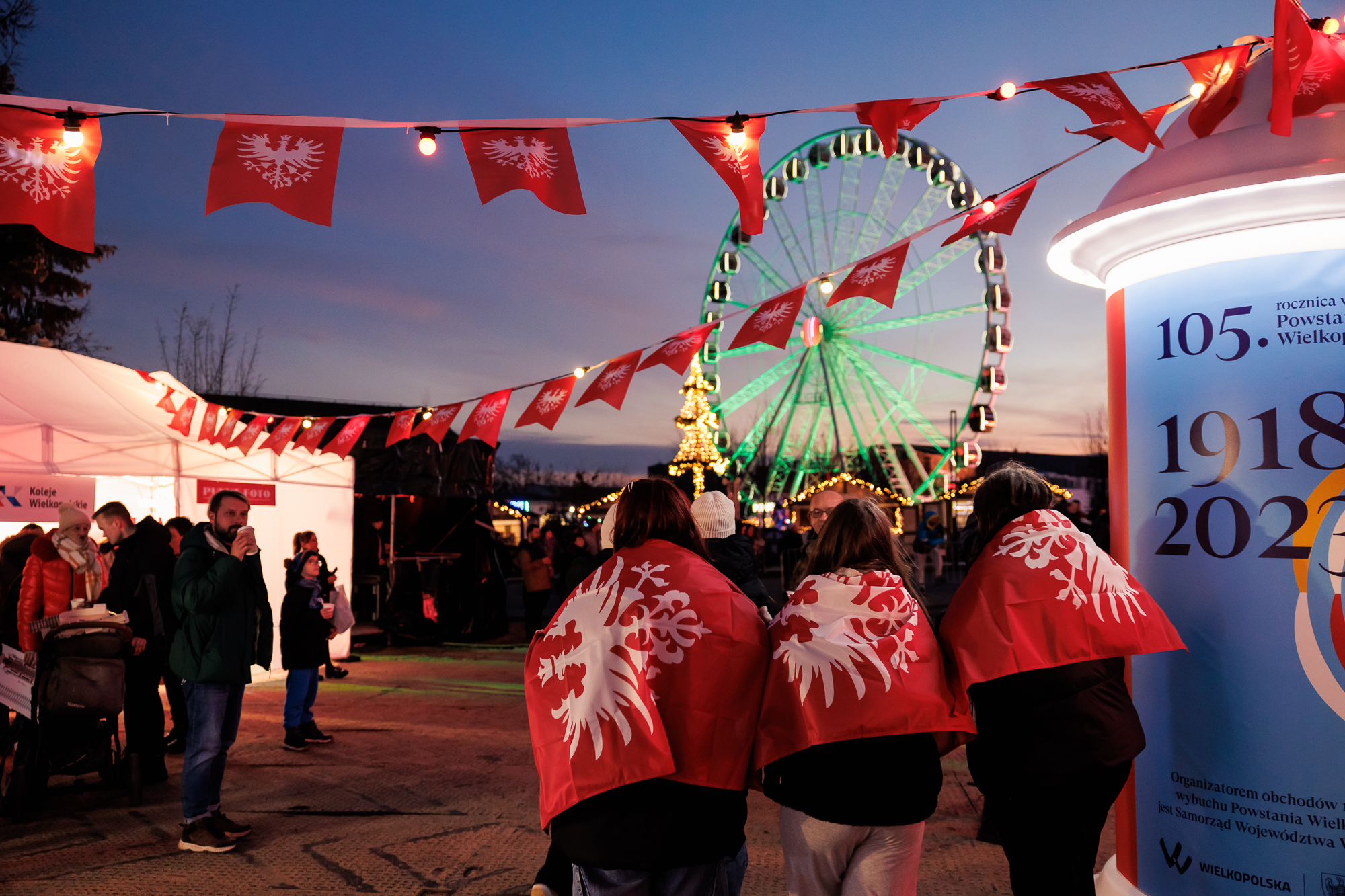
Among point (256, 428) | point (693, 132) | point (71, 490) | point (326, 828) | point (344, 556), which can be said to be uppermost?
point (693, 132)

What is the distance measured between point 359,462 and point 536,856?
9.92 meters

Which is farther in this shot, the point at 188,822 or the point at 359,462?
the point at 359,462

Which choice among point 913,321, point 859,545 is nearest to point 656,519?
point 859,545

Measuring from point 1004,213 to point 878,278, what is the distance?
946 millimetres

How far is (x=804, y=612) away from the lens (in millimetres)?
2352

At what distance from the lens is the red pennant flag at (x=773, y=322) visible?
21.2 feet

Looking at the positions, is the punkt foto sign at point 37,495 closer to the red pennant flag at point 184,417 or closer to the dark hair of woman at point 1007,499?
the red pennant flag at point 184,417

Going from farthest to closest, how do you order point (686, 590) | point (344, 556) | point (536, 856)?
1. point (344, 556)
2. point (536, 856)
3. point (686, 590)

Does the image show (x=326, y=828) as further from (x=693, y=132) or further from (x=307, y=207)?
(x=693, y=132)

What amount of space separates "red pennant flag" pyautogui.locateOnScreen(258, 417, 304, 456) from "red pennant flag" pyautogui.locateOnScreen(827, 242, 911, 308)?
6.63m

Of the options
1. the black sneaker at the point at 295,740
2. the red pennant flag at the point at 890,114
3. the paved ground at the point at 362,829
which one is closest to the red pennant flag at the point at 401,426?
the paved ground at the point at 362,829

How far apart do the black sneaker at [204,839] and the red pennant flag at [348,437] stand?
5939mm

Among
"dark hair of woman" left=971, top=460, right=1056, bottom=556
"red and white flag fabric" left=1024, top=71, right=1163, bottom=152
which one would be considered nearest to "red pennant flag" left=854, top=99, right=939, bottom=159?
"red and white flag fabric" left=1024, top=71, right=1163, bottom=152

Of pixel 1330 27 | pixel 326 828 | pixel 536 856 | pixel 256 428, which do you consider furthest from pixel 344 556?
pixel 1330 27
